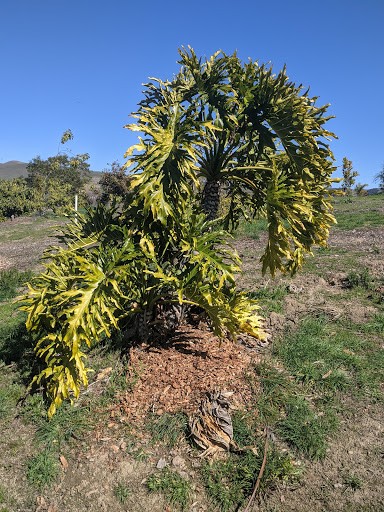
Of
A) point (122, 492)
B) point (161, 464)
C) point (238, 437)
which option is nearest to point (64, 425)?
point (122, 492)

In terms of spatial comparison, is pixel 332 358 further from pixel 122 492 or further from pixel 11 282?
pixel 11 282

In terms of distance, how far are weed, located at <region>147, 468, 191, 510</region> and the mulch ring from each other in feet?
2.32

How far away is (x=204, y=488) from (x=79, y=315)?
2.09 metres

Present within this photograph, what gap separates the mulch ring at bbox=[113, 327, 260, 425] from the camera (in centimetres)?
434

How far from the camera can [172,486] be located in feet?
11.5

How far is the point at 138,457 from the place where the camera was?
3811 mm

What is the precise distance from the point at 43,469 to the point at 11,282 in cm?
686

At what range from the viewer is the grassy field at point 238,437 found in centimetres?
339

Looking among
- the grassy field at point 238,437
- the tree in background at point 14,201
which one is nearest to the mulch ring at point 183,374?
the grassy field at point 238,437

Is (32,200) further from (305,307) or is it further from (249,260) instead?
(305,307)

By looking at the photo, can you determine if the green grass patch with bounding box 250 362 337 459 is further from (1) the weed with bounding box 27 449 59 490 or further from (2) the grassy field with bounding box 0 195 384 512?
(1) the weed with bounding box 27 449 59 490

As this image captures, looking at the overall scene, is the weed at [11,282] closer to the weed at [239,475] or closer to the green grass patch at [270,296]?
the green grass patch at [270,296]

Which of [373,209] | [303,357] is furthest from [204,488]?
[373,209]

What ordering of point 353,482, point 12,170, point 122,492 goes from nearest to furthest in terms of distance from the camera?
1. point 353,482
2. point 122,492
3. point 12,170
